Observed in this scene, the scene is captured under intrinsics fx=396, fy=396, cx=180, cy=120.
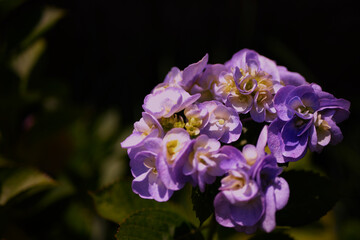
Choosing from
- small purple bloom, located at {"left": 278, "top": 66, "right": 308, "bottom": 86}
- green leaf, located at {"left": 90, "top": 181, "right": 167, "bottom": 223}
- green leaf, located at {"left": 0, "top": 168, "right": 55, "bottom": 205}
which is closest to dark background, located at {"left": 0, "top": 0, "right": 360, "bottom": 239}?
green leaf, located at {"left": 0, "top": 168, "right": 55, "bottom": 205}

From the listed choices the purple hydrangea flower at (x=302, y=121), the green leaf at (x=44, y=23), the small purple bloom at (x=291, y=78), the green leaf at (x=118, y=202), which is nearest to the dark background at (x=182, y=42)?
the green leaf at (x=44, y=23)

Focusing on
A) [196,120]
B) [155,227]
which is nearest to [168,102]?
[196,120]

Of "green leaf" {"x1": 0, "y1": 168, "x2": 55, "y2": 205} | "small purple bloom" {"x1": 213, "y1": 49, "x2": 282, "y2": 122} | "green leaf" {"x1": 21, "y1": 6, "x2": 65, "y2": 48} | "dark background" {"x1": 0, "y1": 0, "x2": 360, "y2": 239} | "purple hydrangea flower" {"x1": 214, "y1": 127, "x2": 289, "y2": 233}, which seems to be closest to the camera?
"purple hydrangea flower" {"x1": 214, "y1": 127, "x2": 289, "y2": 233}

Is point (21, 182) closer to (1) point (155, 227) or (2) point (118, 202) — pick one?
(2) point (118, 202)

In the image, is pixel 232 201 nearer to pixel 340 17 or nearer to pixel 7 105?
pixel 7 105

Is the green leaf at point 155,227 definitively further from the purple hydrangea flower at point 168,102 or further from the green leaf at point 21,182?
the green leaf at point 21,182

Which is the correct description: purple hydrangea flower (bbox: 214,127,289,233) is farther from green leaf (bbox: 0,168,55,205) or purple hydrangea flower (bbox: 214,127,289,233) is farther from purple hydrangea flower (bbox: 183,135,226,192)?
green leaf (bbox: 0,168,55,205)

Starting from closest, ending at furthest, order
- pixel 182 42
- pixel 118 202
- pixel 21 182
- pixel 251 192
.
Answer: pixel 251 192 < pixel 118 202 < pixel 21 182 < pixel 182 42
